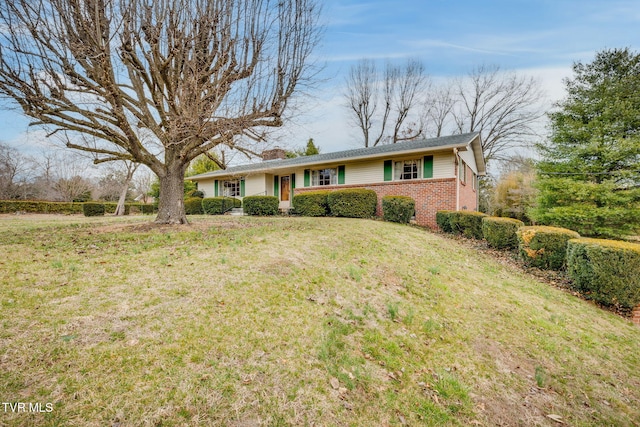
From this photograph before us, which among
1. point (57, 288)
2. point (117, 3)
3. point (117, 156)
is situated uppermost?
point (117, 3)

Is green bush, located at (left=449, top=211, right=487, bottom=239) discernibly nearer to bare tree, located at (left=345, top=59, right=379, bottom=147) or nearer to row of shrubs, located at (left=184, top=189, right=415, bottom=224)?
row of shrubs, located at (left=184, top=189, right=415, bottom=224)

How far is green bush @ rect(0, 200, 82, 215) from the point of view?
2186cm

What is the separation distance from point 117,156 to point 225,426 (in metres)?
8.99

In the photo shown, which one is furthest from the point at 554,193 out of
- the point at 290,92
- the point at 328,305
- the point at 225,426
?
the point at 225,426

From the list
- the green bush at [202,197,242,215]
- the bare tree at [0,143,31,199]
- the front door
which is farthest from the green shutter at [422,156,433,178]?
the bare tree at [0,143,31,199]

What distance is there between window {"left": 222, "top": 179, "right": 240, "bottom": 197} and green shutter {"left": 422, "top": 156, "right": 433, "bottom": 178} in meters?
13.0

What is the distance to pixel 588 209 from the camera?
13.1 meters

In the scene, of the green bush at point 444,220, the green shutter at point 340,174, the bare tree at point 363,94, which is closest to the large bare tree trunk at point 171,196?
the green shutter at point 340,174

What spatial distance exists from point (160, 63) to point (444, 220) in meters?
11.4

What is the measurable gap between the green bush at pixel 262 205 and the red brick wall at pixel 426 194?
578 centimetres

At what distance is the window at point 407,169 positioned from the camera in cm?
1328

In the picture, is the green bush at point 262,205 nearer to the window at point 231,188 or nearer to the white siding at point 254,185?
the white siding at point 254,185

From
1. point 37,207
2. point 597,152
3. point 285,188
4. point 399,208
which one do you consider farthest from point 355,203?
point 37,207

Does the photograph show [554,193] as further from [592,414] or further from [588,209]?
[592,414]
